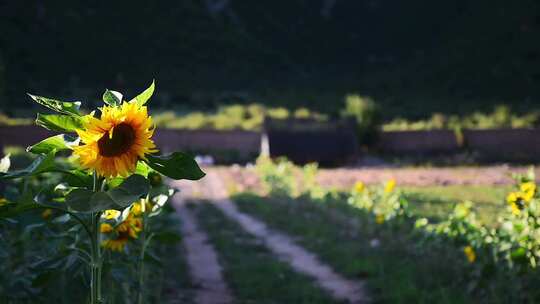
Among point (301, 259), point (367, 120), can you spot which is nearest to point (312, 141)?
point (367, 120)

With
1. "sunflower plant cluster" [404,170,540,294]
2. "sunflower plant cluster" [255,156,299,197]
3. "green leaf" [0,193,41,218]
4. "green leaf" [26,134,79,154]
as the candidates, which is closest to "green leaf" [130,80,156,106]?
"green leaf" [26,134,79,154]

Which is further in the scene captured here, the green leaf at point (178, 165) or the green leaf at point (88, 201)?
the green leaf at point (178, 165)

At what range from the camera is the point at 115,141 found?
2508 millimetres

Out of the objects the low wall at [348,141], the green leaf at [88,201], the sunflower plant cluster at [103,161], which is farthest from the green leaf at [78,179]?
the low wall at [348,141]

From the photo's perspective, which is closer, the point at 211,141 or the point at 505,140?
the point at 505,140

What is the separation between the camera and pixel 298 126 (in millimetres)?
28484

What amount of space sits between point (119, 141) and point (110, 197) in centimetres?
18

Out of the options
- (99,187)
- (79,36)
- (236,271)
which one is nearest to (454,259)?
(236,271)

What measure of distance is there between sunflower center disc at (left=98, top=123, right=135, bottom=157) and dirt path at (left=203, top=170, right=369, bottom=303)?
14.5 feet

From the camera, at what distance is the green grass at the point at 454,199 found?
11.1 meters

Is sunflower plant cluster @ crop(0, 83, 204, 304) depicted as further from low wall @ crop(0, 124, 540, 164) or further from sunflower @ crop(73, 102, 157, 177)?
low wall @ crop(0, 124, 540, 164)

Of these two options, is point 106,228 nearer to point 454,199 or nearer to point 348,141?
point 454,199

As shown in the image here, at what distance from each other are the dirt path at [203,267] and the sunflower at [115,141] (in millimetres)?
4063

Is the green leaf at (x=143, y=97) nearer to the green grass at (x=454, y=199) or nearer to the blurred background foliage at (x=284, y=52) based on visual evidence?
the green grass at (x=454, y=199)
